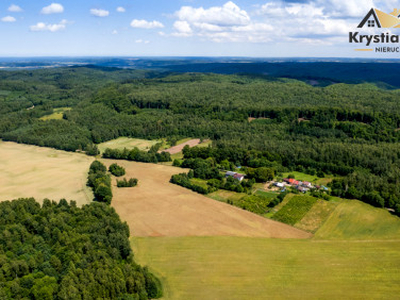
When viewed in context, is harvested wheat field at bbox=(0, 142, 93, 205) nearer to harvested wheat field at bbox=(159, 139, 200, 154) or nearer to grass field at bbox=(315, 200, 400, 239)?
harvested wheat field at bbox=(159, 139, 200, 154)

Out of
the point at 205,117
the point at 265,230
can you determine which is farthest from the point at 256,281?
the point at 205,117

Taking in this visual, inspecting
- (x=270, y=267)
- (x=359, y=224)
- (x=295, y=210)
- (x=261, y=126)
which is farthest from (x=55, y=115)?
(x=359, y=224)

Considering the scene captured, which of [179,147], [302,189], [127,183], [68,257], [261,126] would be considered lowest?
[68,257]

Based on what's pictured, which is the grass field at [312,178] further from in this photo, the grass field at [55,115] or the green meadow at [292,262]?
the grass field at [55,115]

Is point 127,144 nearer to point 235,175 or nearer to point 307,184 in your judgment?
point 235,175

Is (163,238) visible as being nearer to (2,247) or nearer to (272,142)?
Result: (2,247)

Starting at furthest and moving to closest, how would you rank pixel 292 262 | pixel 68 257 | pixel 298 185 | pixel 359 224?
pixel 298 185 → pixel 359 224 → pixel 292 262 → pixel 68 257

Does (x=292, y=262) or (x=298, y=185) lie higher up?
(x=298, y=185)
